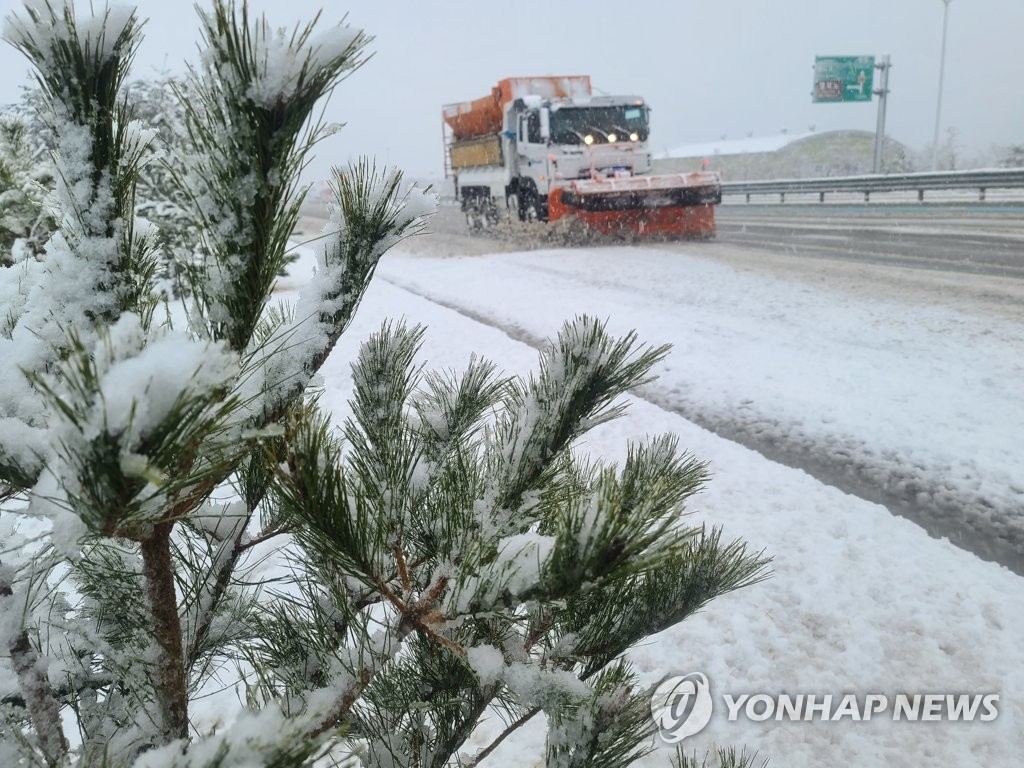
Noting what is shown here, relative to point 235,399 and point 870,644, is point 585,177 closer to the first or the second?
point 870,644

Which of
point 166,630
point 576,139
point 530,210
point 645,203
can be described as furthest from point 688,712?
point 530,210

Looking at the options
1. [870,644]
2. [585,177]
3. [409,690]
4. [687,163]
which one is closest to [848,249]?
[585,177]

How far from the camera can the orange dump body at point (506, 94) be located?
17.6m

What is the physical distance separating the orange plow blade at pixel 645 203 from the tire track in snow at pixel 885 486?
953 cm

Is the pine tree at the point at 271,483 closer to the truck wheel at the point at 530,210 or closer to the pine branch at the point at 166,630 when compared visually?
the pine branch at the point at 166,630

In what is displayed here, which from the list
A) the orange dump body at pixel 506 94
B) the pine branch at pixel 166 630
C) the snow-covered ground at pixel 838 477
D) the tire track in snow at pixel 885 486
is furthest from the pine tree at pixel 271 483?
the orange dump body at pixel 506 94

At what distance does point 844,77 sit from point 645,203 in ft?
79.1

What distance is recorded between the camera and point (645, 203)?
1493 centimetres

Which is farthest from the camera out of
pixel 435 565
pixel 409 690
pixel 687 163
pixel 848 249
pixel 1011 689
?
pixel 687 163

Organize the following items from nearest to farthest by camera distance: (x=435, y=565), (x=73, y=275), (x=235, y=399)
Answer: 1. (x=235, y=399)
2. (x=73, y=275)
3. (x=435, y=565)

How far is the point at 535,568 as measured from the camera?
84 centimetres

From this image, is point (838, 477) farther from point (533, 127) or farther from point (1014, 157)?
point (1014, 157)

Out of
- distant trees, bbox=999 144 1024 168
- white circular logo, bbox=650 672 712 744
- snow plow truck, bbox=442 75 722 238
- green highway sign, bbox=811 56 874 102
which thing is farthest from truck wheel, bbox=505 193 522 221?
distant trees, bbox=999 144 1024 168

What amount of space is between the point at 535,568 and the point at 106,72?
72 centimetres
